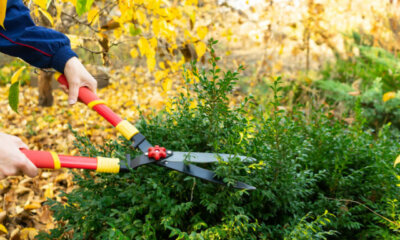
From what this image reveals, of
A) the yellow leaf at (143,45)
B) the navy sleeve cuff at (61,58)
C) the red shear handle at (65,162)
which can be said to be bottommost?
the red shear handle at (65,162)

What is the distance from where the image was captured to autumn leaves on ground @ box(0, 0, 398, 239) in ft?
7.47

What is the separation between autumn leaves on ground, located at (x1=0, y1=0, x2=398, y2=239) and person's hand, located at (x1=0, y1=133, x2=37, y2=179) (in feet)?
1.57

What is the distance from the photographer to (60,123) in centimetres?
389

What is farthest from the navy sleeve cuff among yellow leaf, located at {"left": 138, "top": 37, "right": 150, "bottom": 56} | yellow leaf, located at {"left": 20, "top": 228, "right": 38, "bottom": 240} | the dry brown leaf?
the dry brown leaf

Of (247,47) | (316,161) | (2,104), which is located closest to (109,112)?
(316,161)

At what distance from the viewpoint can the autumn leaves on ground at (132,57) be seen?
2.28 m

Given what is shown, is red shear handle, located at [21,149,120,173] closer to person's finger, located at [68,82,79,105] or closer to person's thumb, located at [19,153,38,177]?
person's thumb, located at [19,153,38,177]

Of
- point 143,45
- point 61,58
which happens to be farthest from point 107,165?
point 143,45

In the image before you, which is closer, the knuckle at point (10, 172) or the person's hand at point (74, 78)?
the knuckle at point (10, 172)

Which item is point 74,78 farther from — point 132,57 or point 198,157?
point 132,57

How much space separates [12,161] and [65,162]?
0.68ft

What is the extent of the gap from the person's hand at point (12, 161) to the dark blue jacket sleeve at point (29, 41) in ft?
1.84

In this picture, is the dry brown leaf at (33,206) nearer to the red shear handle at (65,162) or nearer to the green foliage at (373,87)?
the red shear handle at (65,162)

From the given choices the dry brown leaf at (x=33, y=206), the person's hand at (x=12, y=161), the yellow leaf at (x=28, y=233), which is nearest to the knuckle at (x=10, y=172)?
the person's hand at (x=12, y=161)
